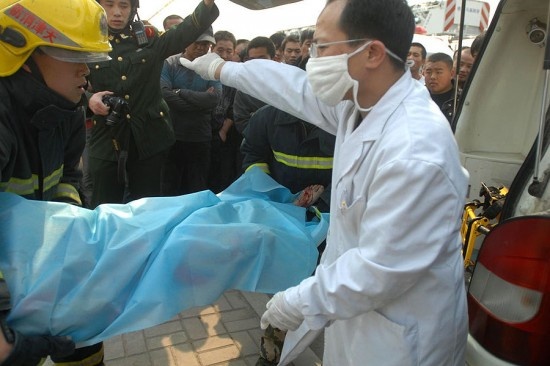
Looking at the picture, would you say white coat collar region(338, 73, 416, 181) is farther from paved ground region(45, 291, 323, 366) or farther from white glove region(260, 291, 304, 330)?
paved ground region(45, 291, 323, 366)

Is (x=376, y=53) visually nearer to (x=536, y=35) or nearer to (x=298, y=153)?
(x=298, y=153)

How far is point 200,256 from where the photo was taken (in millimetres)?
1715

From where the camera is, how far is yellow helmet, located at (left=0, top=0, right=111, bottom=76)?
1.56m

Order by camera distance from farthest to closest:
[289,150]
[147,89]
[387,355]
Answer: [147,89]
[289,150]
[387,355]

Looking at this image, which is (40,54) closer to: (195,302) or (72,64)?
(72,64)

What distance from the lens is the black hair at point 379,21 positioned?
1.34m

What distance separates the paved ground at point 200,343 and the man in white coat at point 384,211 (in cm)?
146

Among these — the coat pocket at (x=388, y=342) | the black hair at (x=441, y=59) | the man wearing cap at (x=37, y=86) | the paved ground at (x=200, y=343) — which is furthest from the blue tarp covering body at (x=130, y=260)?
the black hair at (x=441, y=59)

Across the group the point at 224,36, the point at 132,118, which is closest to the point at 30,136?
the point at 132,118

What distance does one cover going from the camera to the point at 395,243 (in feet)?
3.93

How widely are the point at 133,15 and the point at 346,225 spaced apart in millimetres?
2691

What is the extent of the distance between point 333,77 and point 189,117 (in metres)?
3.38

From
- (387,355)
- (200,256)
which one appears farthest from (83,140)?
(387,355)

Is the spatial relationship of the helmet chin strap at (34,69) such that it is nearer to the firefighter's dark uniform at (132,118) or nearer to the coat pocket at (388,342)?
the coat pocket at (388,342)
